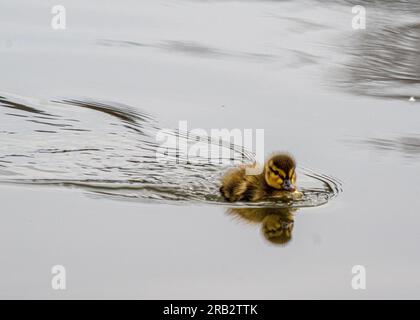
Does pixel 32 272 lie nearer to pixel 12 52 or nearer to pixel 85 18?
pixel 12 52

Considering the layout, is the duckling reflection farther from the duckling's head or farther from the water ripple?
the duckling's head

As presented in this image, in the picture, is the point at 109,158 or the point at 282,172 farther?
the point at 109,158

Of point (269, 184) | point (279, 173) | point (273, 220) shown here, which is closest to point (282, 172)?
point (279, 173)

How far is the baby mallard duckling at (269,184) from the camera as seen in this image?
285 inches

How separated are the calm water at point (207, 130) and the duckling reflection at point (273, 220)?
19mm

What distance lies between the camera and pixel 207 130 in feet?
26.9

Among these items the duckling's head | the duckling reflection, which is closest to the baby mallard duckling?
the duckling's head

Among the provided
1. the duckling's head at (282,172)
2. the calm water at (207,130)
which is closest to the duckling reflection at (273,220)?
the calm water at (207,130)

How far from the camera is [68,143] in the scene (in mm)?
8094

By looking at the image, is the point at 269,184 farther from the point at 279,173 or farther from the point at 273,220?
the point at 273,220

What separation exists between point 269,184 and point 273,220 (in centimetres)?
77

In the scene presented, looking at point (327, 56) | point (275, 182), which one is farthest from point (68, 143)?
point (327, 56)

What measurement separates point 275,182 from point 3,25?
405 centimetres

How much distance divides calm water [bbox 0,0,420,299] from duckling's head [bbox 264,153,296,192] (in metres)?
0.16
